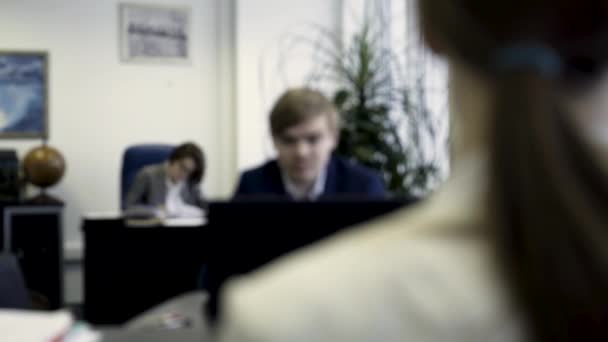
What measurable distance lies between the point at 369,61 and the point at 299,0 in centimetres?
176

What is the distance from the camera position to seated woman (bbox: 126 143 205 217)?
4633 mm

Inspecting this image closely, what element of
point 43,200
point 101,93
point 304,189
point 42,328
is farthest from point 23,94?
point 42,328

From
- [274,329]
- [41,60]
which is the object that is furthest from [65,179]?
[274,329]

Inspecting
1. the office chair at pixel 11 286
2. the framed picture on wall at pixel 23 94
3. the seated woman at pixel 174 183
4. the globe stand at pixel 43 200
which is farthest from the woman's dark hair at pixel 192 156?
the office chair at pixel 11 286

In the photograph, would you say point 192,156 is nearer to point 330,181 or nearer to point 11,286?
point 330,181

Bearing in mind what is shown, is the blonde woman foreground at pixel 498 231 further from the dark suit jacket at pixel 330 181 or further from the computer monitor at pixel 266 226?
the dark suit jacket at pixel 330 181

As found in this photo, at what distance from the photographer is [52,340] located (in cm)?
138

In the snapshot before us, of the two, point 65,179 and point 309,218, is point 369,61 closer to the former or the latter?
point 65,179

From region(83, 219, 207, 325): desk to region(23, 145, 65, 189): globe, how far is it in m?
1.83

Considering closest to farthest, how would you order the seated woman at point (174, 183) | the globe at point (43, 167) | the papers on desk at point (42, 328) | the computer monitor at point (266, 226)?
1. the computer monitor at point (266, 226)
2. the papers on desk at point (42, 328)
3. the seated woman at point (174, 183)
4. the globe at point (43, 167)

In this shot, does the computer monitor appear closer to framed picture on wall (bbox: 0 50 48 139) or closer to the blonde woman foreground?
the blonde woman foreground

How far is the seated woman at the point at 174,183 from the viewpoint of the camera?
15.2 feet

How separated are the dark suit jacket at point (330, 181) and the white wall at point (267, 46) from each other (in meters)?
3.39

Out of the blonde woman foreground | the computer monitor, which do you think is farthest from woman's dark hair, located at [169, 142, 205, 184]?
the blonde woman foreground
